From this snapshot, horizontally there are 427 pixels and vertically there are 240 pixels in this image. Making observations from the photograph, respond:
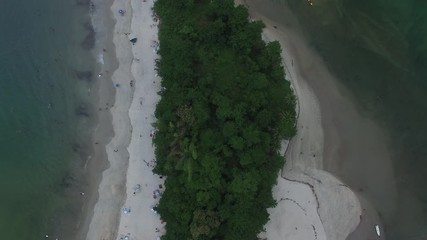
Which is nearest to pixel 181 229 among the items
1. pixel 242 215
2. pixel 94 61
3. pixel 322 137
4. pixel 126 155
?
pixel 242 215

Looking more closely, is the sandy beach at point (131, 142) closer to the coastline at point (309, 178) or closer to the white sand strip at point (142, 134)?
the white sand strip at point (142, 134)

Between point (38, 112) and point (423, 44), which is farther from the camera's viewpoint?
point (38, 112)

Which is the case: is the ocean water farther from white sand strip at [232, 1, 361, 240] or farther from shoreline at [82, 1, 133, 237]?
shoreline at [82, 1, 133, 237]

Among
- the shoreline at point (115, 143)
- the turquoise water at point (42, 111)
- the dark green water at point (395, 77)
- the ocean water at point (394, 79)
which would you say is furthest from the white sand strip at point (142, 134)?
the dark green water at point (395, 77)

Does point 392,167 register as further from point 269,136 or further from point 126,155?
point 126,155

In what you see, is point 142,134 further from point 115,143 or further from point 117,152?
point 117,152

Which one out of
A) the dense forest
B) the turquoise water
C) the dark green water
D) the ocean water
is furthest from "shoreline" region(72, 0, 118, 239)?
the dark green water
